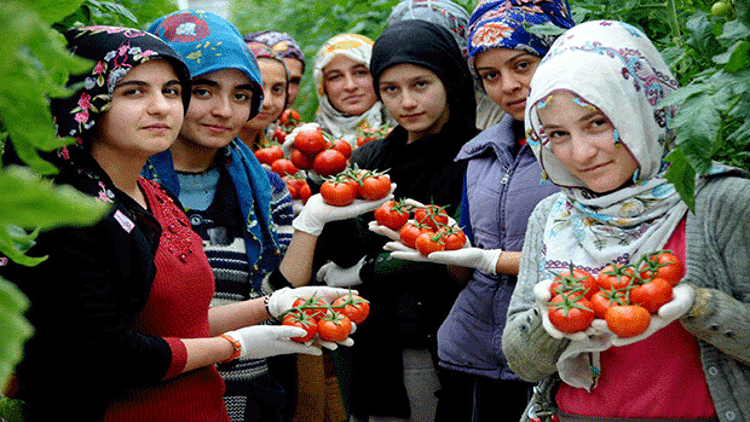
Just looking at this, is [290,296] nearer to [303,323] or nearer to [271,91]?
[303,323]

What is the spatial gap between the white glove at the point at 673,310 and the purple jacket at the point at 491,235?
3.35 feet

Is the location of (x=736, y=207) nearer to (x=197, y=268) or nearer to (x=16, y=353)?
(x=197, y=268)

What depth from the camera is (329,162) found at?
3.37m

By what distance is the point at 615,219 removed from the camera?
1.82 m

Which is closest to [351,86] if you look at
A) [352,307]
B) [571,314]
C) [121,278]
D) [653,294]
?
[352,307]

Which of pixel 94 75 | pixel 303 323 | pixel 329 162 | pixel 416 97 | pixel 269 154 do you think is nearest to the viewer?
pixel 94 75

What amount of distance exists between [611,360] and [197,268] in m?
1.12

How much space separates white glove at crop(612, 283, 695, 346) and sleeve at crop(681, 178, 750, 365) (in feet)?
0.14

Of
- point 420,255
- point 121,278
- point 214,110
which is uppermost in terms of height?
point 214,110

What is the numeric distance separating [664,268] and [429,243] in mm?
1141

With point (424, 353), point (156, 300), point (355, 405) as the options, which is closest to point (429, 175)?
point (424, 353)

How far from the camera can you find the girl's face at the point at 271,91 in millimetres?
3848

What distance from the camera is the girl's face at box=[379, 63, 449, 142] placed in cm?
314

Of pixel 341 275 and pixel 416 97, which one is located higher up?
pixel 416 97
